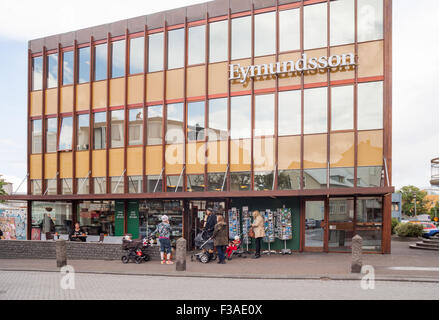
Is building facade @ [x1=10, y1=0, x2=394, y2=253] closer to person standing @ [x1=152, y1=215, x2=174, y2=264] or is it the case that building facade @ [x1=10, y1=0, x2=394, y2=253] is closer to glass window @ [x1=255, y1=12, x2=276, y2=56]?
glass window @ [x1=255, y1=12, x2=276, y2=56]

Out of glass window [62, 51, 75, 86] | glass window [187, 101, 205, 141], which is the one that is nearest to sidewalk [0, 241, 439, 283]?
glass window [187, 101, 205, 141]

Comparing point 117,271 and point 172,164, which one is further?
point 172,164

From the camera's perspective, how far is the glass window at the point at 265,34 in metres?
20.3

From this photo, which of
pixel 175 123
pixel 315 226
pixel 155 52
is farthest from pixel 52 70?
pixel 315 226

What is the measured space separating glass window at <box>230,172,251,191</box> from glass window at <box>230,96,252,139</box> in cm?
164

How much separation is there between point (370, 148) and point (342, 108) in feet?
6.49

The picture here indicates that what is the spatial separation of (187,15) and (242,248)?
11.1 meters

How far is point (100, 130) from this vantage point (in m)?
24.0

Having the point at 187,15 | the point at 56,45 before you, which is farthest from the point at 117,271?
the point at 56,45

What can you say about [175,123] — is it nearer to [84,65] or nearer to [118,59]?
[118,59]

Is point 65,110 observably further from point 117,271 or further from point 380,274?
point 380,274

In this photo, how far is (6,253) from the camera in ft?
63.4

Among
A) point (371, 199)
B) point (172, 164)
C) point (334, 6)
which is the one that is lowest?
point (371, 199)

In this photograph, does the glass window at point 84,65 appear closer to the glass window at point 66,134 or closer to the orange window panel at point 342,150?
the glass window at point 66,134
